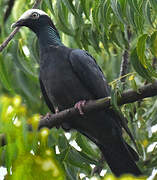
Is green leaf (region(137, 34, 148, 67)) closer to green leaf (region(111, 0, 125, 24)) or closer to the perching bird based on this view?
green leaf (region(111, 0, 125, 24))

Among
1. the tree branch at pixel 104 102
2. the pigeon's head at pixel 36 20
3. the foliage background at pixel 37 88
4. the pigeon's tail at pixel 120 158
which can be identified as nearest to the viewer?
the foliage background at pixel 37 88

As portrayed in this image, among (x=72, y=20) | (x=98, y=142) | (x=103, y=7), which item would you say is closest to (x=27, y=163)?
(x=103, y=7)

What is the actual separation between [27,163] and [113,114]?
2.88 meters

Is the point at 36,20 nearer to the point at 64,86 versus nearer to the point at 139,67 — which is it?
the point at 64,86

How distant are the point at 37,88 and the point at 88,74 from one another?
3.91 ft

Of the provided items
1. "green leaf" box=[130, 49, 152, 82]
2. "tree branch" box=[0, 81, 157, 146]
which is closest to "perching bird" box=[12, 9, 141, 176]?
"tree branch" box=[0, 81, 157, 146]

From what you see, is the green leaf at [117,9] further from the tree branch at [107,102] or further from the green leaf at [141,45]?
the tree branch at [107,102]

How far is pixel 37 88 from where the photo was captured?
5332 millimetres

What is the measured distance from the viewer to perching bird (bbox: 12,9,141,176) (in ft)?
14.0

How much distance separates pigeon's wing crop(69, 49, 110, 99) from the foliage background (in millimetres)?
329

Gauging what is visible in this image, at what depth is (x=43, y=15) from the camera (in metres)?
4.89

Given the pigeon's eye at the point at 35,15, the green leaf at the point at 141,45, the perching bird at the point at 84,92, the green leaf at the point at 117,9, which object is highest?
the green leaf at the point at 117,9

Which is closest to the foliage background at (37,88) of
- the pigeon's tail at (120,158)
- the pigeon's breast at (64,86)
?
the pigeon's tail at (120,158)

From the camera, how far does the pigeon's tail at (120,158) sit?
417 cm
